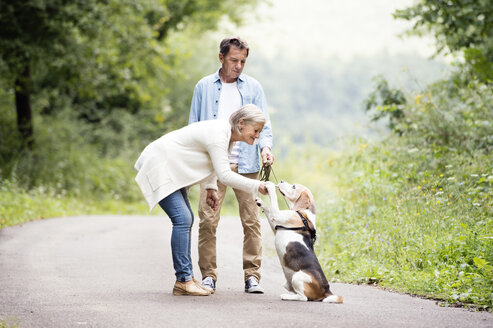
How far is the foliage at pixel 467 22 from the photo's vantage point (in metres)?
11.4

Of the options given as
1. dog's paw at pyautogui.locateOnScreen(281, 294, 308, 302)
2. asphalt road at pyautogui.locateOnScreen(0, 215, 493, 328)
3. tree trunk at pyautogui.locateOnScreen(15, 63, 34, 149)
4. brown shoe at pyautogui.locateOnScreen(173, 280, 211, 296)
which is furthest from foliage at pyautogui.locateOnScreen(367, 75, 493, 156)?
tree trunk at pyautogui.locateOnScreen(15, 63, 34, 149)

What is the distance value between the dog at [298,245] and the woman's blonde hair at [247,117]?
596 millimetres

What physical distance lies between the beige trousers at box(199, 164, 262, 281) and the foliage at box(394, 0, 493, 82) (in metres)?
6.63

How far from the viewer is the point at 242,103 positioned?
258 inches

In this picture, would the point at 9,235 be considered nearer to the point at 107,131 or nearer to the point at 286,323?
the point at 286,323

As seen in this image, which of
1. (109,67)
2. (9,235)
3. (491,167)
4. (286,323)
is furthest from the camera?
(109,67)

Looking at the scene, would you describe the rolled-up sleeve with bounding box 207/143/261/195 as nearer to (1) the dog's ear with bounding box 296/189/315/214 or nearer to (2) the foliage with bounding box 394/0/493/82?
(1) the dog's ear with bounding box 296/189/315/214

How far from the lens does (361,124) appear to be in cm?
1305

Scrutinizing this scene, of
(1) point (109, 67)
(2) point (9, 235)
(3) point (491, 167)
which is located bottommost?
(2) point (9, 235)

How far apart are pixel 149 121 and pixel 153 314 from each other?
24875 millimetres

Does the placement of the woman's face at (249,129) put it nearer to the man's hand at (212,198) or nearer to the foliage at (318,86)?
the man's hand at (212,198)

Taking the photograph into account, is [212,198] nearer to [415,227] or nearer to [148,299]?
[148,299]

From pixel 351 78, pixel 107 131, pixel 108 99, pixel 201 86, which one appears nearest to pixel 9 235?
pixel 201 86

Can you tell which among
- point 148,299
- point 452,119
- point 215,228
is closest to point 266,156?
point 215,228
